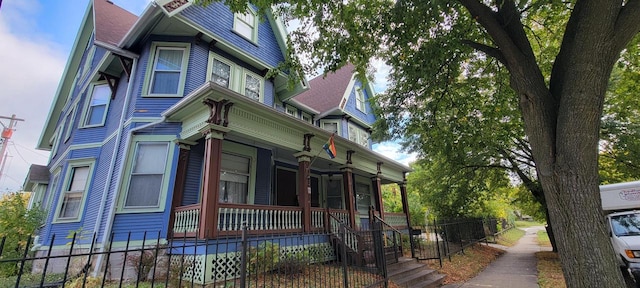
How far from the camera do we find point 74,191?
369 inches

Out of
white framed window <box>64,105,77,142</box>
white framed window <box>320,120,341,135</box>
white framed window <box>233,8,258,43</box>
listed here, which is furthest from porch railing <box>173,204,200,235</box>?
white framed window <box>320,120,341,135</box>

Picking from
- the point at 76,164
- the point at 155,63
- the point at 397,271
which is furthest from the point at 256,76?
the point at 397,271

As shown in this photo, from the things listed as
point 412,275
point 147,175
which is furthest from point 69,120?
point 412,275

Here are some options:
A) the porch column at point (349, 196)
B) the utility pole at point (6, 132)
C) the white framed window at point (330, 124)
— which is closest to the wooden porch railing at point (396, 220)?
the porch column at point (349, 196)

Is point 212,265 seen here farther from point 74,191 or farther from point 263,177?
point 74,191

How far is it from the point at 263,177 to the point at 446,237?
763 centimetres

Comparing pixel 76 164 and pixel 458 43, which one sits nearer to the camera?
pixel 458 43

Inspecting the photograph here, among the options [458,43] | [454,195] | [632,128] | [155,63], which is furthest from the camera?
[454,195]

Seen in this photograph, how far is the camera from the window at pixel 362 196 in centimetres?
1485

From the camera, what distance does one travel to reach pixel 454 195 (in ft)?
A: 51.3

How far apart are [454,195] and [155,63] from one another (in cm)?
1524

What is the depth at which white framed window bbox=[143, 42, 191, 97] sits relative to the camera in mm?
9172

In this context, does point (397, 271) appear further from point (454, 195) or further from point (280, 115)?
point (454, 195)

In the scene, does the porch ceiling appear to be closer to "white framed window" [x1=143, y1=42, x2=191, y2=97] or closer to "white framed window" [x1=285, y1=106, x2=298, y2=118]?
"white framed window" [x1=143, y1=42, x2=191, y2=97]
